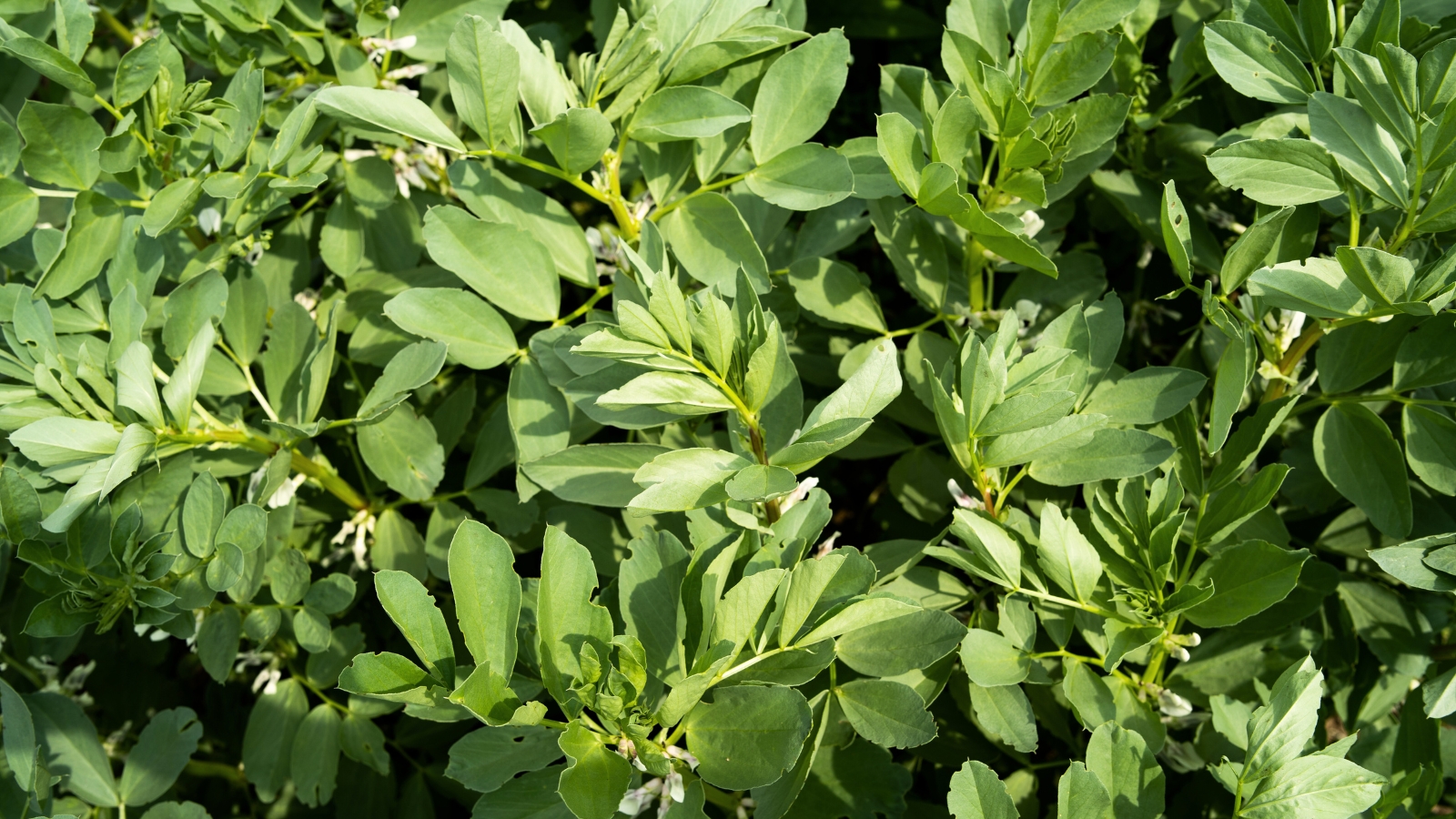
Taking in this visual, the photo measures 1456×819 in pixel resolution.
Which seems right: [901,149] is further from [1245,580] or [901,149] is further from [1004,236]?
[1245,580]

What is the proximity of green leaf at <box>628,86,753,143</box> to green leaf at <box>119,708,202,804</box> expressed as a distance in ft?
3.28

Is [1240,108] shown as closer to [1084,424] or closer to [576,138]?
[1084,424]

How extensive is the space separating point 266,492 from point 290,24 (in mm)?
728

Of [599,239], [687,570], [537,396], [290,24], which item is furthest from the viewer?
[290,24]

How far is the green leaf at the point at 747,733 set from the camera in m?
0.87

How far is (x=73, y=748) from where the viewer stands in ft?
4.54

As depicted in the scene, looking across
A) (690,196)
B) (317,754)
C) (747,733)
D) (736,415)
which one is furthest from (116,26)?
(747,733)

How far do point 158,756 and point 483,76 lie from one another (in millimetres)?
1004

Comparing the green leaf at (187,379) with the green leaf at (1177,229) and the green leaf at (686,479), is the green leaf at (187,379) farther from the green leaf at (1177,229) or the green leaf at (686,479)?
the green leaf at (1177,229)

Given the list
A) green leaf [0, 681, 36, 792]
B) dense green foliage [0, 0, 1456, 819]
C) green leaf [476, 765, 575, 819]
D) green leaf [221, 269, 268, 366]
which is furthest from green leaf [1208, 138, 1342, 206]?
green leaf [0, 681, 36, 792]

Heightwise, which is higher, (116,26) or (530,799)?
(116,26)

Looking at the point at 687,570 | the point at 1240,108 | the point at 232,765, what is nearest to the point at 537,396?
the point at 687,570

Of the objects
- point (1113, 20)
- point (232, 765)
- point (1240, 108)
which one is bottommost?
point (232, 765)

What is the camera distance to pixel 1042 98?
1.18 metres
